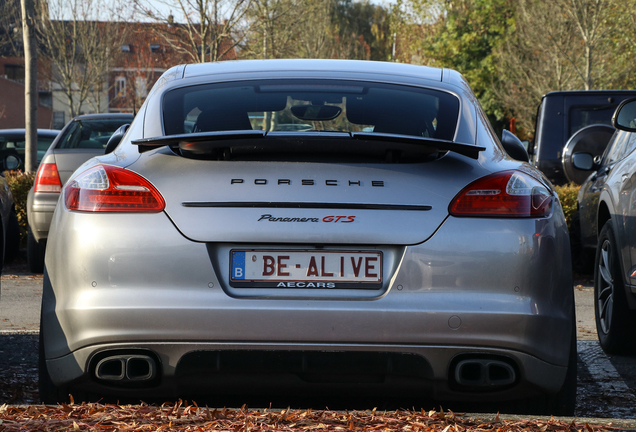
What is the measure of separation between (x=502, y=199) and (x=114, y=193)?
4.86ft

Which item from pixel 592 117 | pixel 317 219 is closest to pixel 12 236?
pixel 317 219

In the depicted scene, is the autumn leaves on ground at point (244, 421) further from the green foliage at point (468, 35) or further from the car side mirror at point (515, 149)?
Result: the green foliage at point (468, 35)

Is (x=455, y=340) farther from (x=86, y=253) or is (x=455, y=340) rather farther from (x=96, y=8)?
(x=96, y=8)

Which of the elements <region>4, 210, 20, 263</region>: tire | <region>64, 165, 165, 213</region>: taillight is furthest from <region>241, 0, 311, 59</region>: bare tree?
<region>64, 165, 165, 213</region>: taillight

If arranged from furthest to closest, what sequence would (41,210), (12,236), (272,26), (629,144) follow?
(272,26)
(41,210)
(12,236)
(629,144)

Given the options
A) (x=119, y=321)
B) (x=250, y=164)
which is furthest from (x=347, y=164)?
(x=119, y=321)

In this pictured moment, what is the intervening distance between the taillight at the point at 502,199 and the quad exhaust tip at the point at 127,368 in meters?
1.28

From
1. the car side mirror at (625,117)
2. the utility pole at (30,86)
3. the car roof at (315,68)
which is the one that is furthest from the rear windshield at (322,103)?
the utility pole at (30,86)

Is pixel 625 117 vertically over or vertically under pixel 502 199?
over

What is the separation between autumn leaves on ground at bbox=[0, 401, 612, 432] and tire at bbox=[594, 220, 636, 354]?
8.20 feet

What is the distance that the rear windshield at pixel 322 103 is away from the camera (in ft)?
11.9

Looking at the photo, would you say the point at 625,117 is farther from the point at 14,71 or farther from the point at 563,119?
the point at 14,71

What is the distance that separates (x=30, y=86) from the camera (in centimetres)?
1403

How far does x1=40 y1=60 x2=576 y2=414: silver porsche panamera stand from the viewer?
9.87 ft
